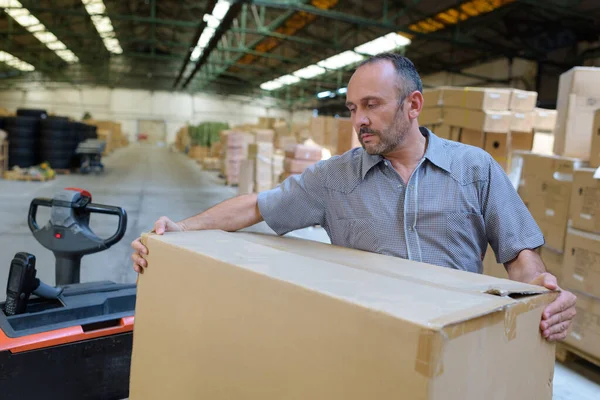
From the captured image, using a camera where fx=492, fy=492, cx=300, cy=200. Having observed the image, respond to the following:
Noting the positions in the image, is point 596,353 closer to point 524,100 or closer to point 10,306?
point 524,100

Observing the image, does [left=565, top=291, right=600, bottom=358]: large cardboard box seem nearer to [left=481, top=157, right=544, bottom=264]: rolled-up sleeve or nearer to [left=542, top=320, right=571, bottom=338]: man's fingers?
[left=481, top=157, right=544, bottom=264]: rolled-up sleeve

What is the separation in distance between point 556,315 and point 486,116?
369 cm

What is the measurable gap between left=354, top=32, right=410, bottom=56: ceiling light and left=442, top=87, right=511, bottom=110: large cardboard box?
833cm

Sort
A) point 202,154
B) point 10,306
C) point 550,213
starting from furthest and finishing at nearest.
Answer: point 202,154
point 550,213
point 10,306

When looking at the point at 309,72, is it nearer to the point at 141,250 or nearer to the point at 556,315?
the point at 141,250

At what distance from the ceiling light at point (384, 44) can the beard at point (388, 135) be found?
1154 cm

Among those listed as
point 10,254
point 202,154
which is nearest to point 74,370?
point 10,254

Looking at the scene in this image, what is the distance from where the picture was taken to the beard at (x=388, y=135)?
5.39 ft

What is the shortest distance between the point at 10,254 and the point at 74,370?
11.9ft

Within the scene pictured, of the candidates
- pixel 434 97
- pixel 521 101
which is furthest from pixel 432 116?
pixel 521 101

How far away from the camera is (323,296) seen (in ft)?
2.81

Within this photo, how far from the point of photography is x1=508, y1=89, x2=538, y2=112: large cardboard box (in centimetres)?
462

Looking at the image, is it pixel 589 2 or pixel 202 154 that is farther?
pixel 202 154

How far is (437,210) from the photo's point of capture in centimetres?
161
